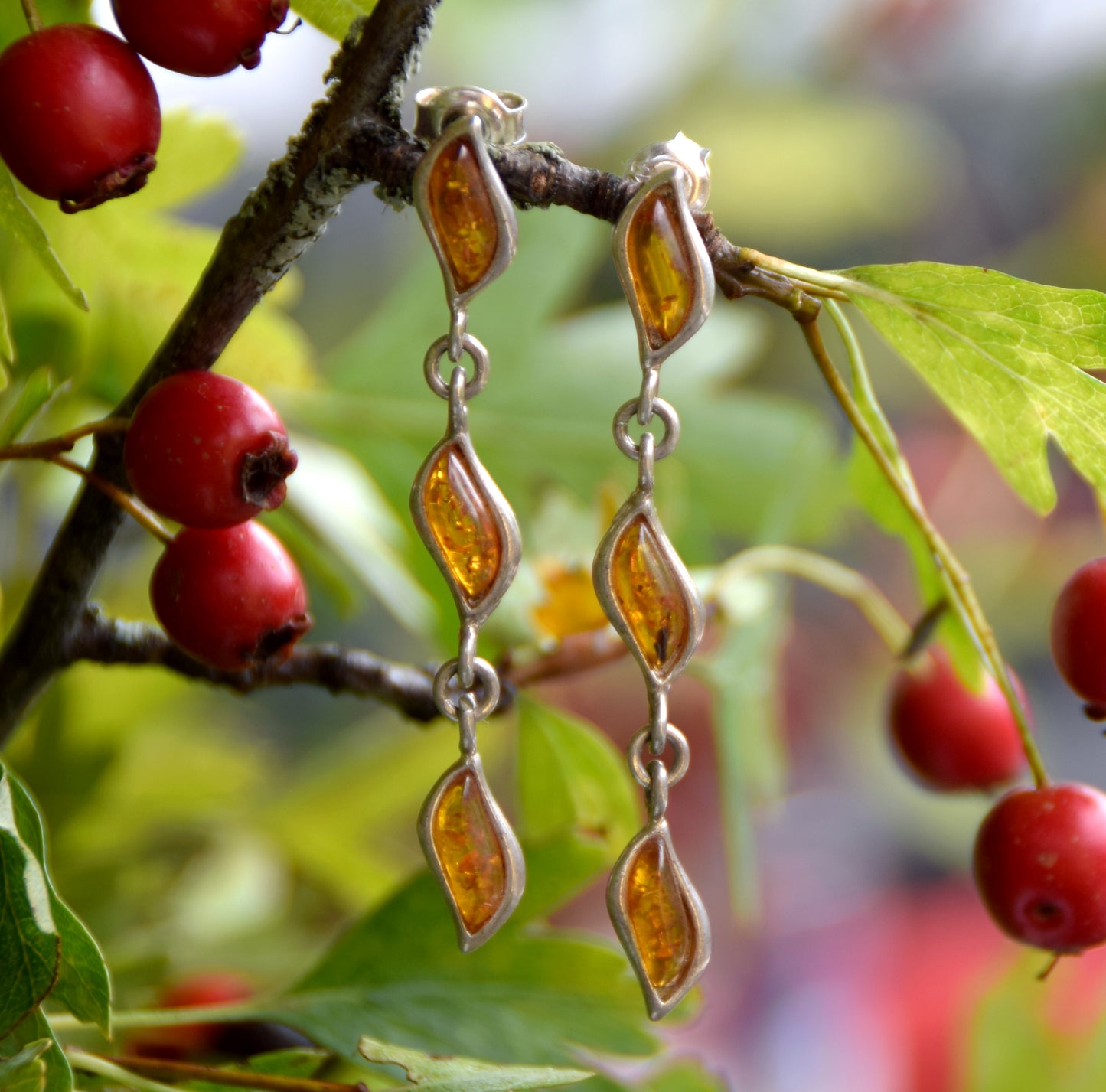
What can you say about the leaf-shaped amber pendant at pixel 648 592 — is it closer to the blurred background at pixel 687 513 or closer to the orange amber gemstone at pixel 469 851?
the orange amber gemstone at pixel 469 851

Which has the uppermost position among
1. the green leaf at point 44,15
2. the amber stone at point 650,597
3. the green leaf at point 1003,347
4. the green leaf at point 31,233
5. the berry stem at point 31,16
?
the green leaf at point 44,15

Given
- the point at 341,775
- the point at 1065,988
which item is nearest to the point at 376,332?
the point at 341,775

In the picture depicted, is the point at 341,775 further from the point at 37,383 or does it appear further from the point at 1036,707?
the point at 1036,707

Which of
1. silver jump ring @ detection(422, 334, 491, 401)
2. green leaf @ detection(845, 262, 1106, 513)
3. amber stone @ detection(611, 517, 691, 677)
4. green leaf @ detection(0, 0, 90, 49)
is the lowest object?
amber stone @ detection(611, 517, 691, 677)

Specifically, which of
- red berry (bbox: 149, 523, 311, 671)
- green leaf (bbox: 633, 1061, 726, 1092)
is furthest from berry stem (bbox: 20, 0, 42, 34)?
green leaf (bbox: 633, 1061, 726, 1092)

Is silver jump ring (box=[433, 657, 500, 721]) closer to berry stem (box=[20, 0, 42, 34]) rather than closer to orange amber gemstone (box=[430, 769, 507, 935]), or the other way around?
orange amber gemstone (box=[430, 769, 507, 935])

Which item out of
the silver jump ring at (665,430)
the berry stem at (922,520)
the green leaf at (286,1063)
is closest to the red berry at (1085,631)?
the berry stem at (922,520)

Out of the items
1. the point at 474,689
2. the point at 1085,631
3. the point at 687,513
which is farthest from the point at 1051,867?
the point at 687,513
